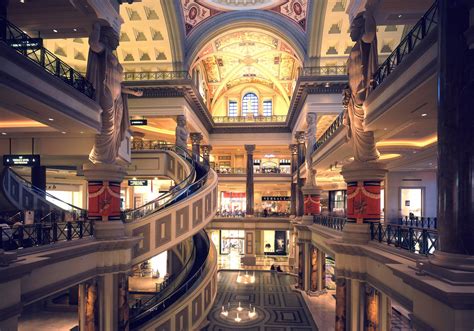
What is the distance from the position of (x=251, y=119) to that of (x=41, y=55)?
2036cm

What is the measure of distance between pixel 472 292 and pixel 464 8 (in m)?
3.65

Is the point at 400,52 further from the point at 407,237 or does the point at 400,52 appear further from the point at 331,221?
the point at 331,221

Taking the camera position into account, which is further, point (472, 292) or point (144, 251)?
point (144, 251)

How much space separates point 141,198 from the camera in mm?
26578

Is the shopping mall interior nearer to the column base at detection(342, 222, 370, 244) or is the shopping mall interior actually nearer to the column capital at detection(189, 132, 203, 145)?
the column base at detection(342, 222, 370, 244)

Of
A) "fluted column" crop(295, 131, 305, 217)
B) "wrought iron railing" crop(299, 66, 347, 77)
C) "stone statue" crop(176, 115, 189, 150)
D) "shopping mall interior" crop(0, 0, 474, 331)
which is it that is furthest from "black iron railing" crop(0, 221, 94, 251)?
"fluted column" crop(295, 131, 305, 217)

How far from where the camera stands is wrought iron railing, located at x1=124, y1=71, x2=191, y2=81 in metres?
19.4

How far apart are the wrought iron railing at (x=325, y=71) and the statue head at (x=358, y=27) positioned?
28.8 ft

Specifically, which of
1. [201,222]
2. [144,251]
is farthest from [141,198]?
[144,251]

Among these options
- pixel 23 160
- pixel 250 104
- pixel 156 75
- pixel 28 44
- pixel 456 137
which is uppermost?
pixel 250 104

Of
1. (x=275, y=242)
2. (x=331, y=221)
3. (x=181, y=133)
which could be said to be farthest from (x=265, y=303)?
(x=275, y=242)

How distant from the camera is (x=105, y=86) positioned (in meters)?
9.19

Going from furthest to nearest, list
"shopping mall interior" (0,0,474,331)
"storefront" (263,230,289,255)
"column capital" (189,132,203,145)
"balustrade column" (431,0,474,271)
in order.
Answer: "storefront" (263,230,289,255), "column capital" (189,132,203,145), "shopping mall interior" (0,0,474,331), "balustrade column" (431,0,474,271)

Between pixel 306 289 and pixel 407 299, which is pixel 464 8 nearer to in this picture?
pixel 407 299
